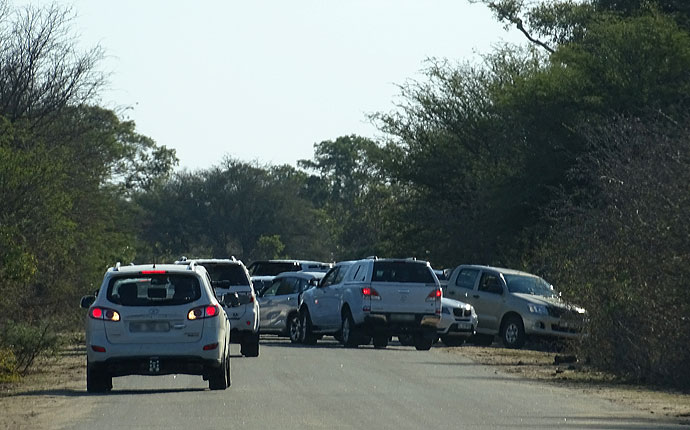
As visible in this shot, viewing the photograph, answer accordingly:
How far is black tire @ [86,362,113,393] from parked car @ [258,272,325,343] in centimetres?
1500

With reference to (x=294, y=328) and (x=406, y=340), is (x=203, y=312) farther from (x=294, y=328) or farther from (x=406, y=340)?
(x=406, y=340)

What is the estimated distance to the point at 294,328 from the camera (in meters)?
34.0

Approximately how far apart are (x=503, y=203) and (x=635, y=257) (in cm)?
2232

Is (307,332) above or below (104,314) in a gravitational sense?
below

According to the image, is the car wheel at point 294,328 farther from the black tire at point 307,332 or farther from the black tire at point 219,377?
the black tire at point 219,377

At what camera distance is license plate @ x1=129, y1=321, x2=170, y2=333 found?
749 inches

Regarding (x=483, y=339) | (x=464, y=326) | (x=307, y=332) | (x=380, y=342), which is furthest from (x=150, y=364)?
(x=483, y=339)

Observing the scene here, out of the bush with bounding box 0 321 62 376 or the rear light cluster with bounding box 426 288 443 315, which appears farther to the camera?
the rear light cluster with bounding box 426 288 443 315

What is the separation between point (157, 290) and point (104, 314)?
0.79 m

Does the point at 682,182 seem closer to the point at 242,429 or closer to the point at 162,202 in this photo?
the point at 242,429

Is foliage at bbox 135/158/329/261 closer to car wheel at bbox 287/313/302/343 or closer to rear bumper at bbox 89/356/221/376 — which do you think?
car wheel at bbox 287/313/302/343

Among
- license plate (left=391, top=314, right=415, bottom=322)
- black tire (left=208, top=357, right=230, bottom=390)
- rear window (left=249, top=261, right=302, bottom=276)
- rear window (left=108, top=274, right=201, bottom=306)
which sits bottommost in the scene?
black tire (left=208, top=357, right=230, bottom=390)

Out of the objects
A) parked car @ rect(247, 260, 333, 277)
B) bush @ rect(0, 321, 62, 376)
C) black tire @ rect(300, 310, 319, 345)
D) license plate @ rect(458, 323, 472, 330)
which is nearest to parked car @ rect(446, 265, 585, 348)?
license plate @ rect(458, 323, 472, 330)

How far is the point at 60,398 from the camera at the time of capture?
1894cm
